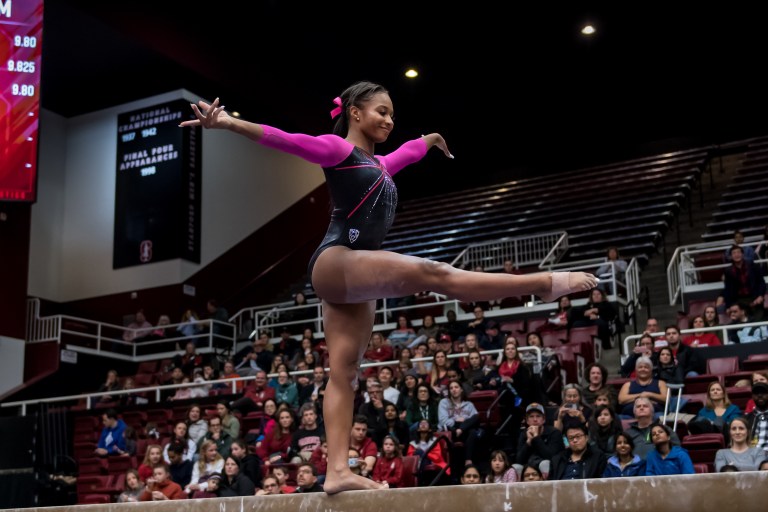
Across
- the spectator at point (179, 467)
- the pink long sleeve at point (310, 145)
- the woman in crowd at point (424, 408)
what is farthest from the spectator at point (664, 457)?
the spectator at point (179, 467)

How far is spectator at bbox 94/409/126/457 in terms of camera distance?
1194 centimetres

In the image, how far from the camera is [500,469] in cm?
800

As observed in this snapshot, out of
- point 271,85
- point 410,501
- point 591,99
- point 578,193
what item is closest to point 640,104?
point 591,99

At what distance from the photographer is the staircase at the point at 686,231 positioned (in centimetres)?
1352

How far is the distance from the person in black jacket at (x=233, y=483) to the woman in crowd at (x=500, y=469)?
2.27 meters

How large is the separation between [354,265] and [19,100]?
9.29 metres

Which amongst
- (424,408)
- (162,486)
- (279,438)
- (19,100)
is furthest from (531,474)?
(19,100)

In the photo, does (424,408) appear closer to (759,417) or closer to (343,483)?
(759,417)

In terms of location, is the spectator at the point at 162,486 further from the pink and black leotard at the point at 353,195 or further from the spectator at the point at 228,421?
the pink and black leotard at the point at 353,195

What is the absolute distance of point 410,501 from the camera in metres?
3.18

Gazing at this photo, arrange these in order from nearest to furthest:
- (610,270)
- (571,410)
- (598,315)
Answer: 1. (571,410)
2. (598,315)
3. (610,270)

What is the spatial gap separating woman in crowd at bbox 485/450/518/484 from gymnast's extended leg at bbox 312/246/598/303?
4.59 m

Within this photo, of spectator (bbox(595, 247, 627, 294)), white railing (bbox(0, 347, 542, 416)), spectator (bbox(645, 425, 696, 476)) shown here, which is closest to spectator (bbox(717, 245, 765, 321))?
spectator (bbox(595, 247, 627, 294))

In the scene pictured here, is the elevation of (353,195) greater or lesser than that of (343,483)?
greater
